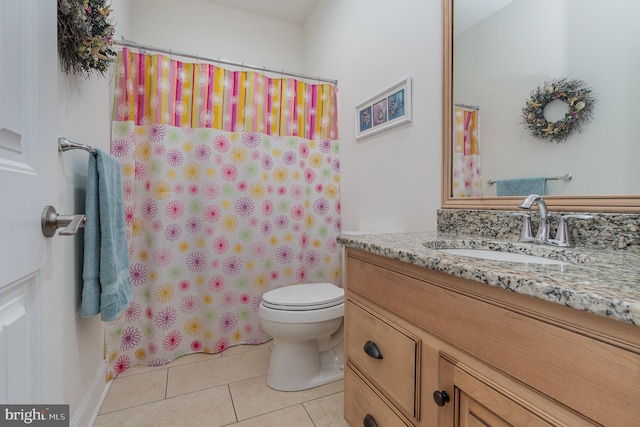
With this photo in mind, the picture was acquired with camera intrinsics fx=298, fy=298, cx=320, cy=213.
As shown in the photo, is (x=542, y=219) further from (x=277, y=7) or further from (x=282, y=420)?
(x=277, y=7)

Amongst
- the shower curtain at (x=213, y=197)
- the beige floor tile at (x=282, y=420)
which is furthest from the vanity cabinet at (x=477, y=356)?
the shower curtain at (x=213, y=197)

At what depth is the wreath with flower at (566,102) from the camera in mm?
880

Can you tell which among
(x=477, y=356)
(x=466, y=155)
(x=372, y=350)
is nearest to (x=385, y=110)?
(x=466, y=155)

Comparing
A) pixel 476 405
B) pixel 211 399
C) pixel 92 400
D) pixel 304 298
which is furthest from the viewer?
pixel 304 298

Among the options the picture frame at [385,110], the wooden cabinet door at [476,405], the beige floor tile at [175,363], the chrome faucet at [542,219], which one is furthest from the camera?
the beige floor tile at [175,363]

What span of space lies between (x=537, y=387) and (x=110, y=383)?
6.21 feet

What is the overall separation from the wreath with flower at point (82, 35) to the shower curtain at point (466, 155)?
1352mm

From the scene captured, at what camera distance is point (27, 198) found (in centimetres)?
48

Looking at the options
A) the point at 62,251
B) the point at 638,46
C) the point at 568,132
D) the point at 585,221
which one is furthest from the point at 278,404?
the point at 638,46

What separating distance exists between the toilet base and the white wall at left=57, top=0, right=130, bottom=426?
0.80 metres

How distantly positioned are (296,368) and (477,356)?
114 centimetres

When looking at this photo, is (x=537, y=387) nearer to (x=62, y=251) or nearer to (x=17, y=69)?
(x=17, y=69)

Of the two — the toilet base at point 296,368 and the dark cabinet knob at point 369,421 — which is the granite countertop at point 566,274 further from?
the toilet base at point 296,368

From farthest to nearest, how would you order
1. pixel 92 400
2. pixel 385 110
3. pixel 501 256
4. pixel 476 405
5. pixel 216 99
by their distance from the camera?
pixel 216 99 < pixel 385 110 < pixel 92 400 < pixel 501 256 < pixel 476 405
